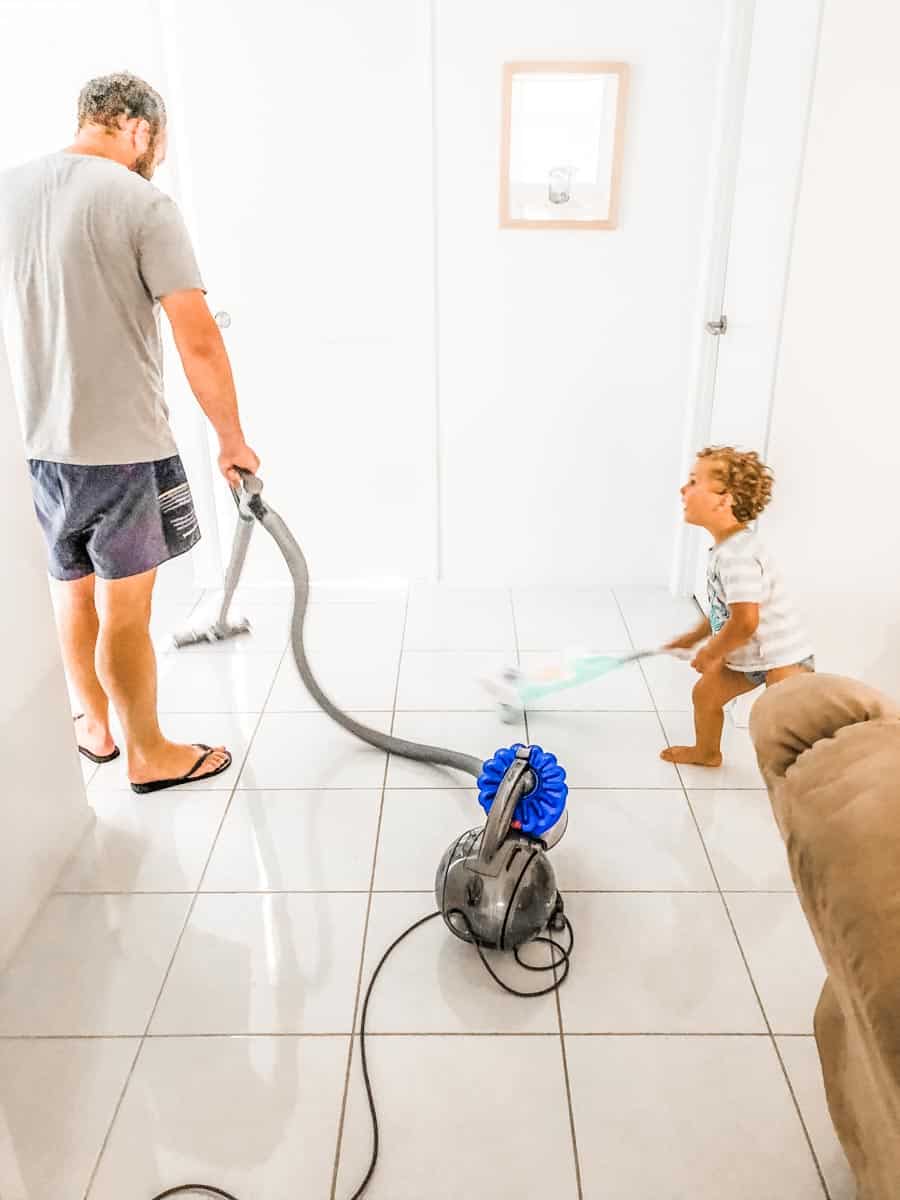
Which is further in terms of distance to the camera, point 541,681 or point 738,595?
point 541,681

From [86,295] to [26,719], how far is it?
2.74 feet

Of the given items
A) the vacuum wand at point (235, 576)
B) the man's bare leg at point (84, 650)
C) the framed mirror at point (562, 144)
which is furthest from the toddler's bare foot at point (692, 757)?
the framed mirror at point (562, 144)

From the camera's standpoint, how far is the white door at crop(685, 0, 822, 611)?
204 cm

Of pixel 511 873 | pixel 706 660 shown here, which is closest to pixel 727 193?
pixel 706 660

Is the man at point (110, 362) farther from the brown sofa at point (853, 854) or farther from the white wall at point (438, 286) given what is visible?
the brown sofa at point (853, 854)

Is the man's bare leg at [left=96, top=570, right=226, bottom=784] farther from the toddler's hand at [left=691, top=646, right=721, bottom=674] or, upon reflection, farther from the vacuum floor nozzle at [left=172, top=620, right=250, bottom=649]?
the toddler's hand at [left=691, top=646, right=721, bottom=674]

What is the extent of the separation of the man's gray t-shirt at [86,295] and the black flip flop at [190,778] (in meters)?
0.74

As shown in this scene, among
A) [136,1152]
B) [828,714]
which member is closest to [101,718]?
[136,1152]

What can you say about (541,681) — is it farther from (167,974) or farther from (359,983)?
(167,974)

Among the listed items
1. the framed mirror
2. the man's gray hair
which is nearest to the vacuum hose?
the man's gray hair

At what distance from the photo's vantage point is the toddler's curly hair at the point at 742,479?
201 centimetres

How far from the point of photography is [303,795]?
2.07 meters

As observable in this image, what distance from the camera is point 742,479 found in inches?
79.1

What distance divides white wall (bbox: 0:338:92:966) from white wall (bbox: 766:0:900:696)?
5.40 ft
